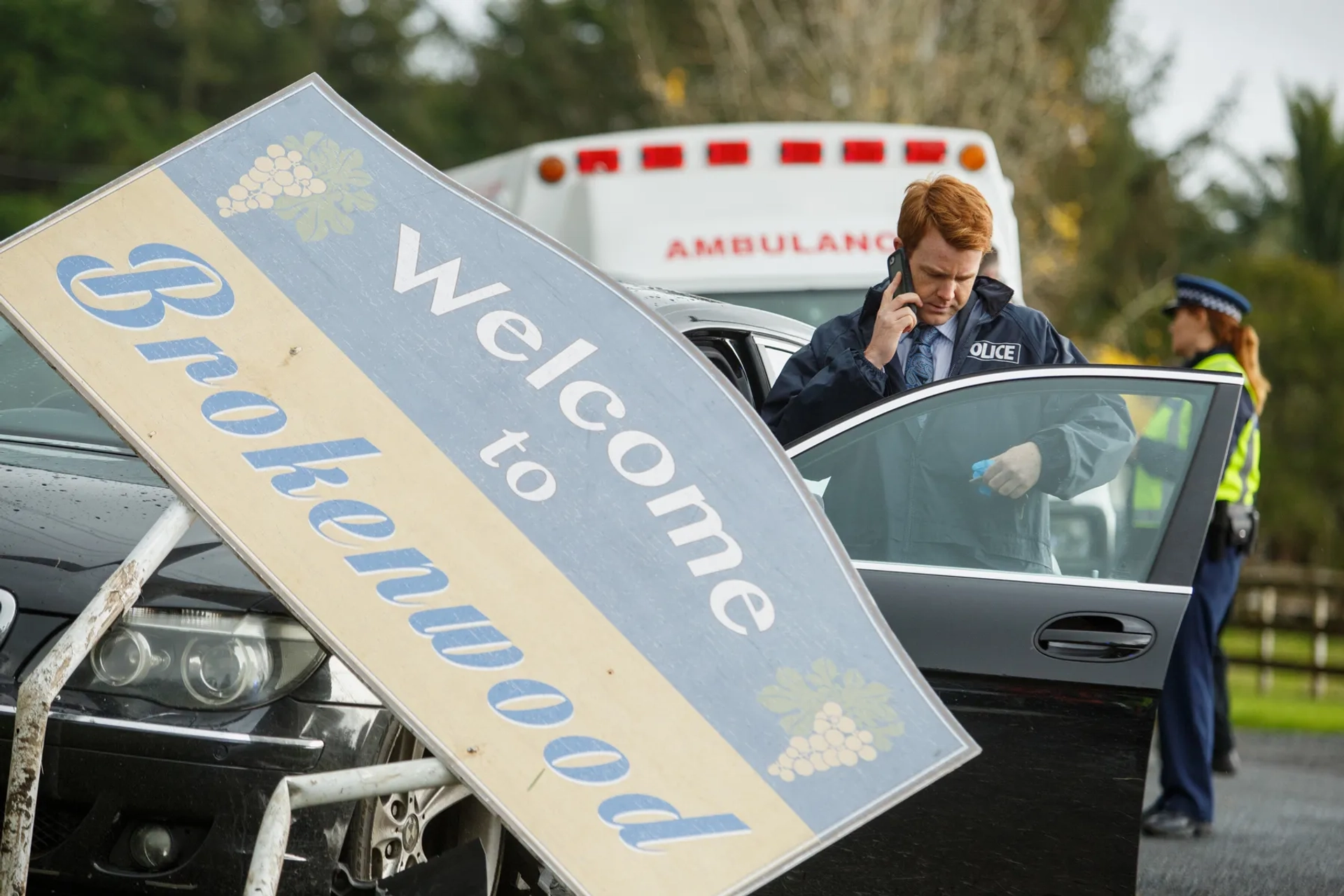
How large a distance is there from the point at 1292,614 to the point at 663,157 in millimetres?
12424

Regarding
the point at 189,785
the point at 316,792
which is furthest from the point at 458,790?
the point at 316,792

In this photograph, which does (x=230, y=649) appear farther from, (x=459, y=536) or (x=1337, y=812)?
(x=1337, y=812)

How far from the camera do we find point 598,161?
7645 millimetres

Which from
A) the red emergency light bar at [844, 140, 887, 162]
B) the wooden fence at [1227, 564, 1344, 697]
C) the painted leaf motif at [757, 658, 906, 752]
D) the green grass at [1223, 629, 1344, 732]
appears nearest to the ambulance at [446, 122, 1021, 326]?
the red emergency light bar at [844, 140, 887, 162]

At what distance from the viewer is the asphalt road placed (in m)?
5.23

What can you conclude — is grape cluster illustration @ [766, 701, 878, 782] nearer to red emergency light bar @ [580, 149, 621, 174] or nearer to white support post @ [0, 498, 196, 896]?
white support post @ [0, 498, 196, 896]

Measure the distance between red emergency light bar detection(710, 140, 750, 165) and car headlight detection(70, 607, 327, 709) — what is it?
496 centimetres

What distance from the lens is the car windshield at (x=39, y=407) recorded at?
393 centimetres

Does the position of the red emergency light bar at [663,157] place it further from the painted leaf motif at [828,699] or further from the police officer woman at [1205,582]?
the painted leaf motif at [828,699]

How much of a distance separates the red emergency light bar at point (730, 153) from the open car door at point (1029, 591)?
4.41 m

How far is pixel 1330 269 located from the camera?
122ft

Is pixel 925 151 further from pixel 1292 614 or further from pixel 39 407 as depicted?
pixel 1292 614

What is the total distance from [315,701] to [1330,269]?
37.8 meters

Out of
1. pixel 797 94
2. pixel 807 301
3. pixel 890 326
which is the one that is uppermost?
pixel 890 326
